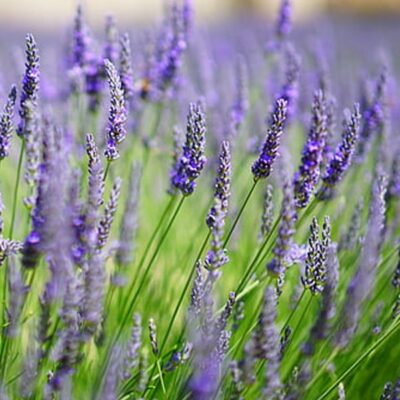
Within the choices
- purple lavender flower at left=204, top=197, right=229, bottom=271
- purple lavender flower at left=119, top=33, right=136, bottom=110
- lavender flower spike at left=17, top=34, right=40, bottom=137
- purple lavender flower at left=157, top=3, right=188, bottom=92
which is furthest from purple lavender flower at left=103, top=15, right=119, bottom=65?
purple lavender flower at left=204, top=197, right=229, bottom=271

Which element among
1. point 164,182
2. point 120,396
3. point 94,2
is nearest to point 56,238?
point 120,396

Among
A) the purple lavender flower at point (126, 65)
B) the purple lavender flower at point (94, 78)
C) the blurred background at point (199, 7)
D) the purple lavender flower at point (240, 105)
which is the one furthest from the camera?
the blurred background at point (199, 7)

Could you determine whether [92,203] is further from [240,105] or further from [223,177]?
[240,105]

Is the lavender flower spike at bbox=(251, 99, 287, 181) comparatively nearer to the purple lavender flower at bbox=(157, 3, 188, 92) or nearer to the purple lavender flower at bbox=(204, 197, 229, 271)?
the purple lavender flower at bbox=(204, 197, 229, 271)

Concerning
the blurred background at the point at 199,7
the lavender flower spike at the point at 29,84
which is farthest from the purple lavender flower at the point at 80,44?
the blurred background at the point at 199,7

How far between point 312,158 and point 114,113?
1.35ft

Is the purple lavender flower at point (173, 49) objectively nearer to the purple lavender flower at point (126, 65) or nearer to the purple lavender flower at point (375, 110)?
the purple lavender flower at point (126, 65)

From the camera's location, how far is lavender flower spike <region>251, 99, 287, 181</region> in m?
1.27

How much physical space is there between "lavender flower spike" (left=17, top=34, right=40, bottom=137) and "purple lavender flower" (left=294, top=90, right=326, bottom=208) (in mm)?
552

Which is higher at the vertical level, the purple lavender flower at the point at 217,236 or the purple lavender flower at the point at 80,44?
the purple lavender flower at the point at 80,44

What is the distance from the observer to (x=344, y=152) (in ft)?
4.87

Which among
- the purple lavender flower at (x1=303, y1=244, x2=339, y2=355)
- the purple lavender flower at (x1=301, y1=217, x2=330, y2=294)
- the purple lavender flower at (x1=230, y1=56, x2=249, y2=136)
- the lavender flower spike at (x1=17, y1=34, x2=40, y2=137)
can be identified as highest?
the purple lavender flower at (x1=230, y1=56, x2=249, y2=136)

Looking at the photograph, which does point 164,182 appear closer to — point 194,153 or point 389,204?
point 389,204

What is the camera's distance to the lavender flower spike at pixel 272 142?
1.27m
